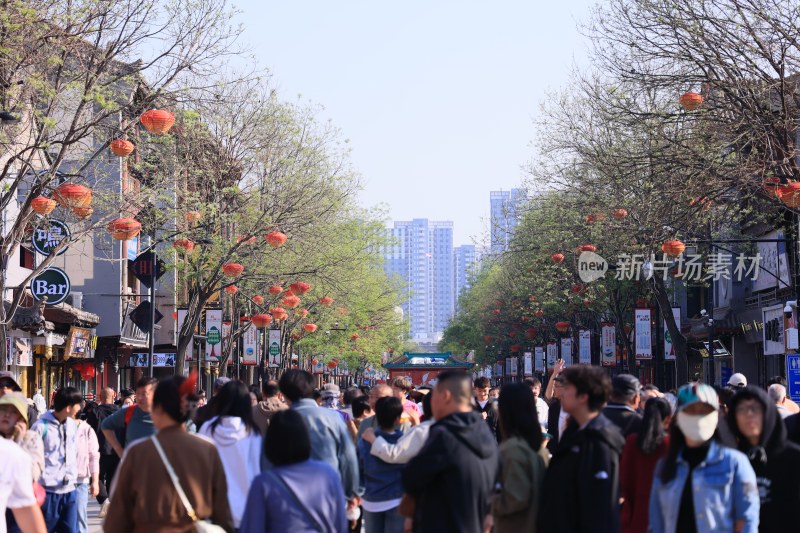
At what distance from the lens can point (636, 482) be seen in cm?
798

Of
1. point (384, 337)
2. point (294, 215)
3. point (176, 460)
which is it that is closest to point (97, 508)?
point (176, 460)

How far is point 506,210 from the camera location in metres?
45.3

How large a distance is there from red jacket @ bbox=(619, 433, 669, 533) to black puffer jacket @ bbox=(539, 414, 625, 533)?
65 centimetres

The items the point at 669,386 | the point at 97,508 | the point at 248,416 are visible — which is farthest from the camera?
the point at 669,386

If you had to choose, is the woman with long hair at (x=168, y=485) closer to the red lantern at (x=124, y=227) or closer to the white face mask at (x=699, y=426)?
the white face mask at (x=699, y=426)

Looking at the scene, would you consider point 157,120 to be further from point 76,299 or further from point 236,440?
point 76,299

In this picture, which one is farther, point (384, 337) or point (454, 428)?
point (384, 337)

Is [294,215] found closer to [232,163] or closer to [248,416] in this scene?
[232,163]

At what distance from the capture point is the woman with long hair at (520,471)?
737cm

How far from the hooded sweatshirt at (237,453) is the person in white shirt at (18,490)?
1.59 metres

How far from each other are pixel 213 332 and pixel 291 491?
1318 inches

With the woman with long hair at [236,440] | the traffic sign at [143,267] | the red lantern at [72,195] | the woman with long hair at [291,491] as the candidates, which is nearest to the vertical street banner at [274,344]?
the traffic sign at [143,267]

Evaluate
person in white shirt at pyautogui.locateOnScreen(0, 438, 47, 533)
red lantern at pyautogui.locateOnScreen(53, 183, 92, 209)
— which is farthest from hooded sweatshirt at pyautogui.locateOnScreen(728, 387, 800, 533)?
red lantern at pyautogui.locateOnScreen(53, 183, 92, 209)

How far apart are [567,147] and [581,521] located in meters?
29.5
